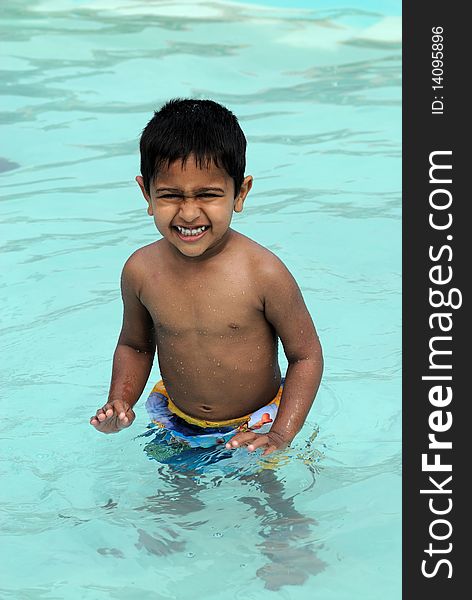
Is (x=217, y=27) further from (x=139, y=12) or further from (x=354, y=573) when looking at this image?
(x=354, y=573)

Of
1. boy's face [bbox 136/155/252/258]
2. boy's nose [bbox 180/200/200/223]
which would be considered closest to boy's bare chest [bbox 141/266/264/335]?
boy's face [bbox 136/155/252/258]

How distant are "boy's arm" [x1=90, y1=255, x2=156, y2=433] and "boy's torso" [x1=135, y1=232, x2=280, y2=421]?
47 mm

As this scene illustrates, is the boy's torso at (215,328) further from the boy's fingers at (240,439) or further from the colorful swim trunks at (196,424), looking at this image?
the boy's fingers at (240,439)

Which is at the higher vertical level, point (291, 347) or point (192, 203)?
point (192, 203)

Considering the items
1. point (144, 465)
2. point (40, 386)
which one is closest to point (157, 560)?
point (144, 465)

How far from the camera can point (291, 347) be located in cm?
307

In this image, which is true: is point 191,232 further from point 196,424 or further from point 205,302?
point 196,424

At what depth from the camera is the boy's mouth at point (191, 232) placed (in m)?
2.90

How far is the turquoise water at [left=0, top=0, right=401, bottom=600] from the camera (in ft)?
10.1

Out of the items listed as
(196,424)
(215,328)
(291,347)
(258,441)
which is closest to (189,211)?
(215,328)

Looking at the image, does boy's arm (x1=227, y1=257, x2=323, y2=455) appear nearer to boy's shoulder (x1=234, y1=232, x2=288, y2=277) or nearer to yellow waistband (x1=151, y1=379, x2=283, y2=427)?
boy's shoulder (x1=234, y1=232, x2=288, y2=277)

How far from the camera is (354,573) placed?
118 inches

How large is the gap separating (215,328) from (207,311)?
2.1 inches

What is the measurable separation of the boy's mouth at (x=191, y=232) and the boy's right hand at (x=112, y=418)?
51 centimetres
